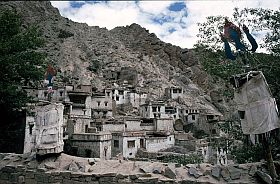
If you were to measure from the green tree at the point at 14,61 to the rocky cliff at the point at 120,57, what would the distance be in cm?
3577

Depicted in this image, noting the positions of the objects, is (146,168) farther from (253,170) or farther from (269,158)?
(269,158)

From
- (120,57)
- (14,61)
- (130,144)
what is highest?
(120,57)

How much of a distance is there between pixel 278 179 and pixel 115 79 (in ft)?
182

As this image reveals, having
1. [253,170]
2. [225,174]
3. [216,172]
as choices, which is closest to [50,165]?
[216,172]

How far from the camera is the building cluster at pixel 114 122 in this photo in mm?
20459

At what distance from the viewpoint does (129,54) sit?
256ft

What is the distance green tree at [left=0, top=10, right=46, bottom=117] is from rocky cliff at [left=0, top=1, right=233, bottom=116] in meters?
35.8

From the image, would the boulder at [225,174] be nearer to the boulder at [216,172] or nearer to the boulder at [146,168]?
the boulder at [216,172]

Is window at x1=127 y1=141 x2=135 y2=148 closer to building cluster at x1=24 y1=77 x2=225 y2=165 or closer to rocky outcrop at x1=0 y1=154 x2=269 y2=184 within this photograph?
building cluster at x1=24 y1=77 x2=225 y2=165

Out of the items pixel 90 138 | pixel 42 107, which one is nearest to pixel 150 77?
pixel 90 138

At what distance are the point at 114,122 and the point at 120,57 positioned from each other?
45.8m

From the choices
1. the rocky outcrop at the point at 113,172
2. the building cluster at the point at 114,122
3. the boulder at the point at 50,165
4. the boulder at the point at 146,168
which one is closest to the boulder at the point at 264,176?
the rocky outcrop at the point at 113,172

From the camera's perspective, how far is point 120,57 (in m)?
72.6

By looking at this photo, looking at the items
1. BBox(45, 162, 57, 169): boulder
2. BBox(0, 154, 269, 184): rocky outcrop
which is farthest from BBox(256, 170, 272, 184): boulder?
BBox(45, 162, 57, 169): boulder
